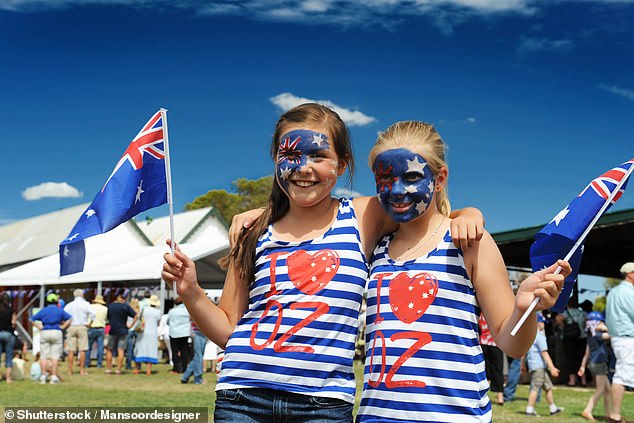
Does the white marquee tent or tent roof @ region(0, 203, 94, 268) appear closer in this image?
the white marquee tent

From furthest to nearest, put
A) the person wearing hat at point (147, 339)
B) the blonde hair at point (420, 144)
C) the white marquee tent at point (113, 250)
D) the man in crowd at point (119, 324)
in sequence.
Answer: the white marquee tent at point (113, 250)
the person wearing hat at point (147, 339)
the man in crowd at point (119, 324)
the blonde hair at point (420, 144)

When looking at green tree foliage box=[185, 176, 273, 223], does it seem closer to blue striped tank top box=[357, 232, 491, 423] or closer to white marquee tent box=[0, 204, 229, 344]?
white marquee tent box=[0, 204, 229, 344]

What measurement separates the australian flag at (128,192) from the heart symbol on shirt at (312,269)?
0.97m

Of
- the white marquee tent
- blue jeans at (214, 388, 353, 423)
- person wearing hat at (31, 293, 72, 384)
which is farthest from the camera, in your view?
the white marquee tent

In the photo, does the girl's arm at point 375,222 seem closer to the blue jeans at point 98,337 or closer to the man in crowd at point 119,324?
the man in crowd at point 119,324

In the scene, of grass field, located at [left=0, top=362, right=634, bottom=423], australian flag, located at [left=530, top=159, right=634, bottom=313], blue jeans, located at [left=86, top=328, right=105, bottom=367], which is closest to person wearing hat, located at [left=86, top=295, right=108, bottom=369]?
blue jeans, located at [left=86, top=328, right=105, bottom=367]

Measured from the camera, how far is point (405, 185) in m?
2.78

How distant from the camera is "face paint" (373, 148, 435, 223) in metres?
2.77

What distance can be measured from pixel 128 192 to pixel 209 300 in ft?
2.75

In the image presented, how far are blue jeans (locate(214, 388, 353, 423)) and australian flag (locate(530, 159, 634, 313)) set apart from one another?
0.89 metres

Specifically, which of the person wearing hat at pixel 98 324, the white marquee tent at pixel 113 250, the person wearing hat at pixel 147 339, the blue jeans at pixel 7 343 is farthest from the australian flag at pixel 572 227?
the person wearing hat at pixel 98 324

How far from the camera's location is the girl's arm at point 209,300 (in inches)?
115

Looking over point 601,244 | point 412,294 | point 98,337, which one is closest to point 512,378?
point 601,244

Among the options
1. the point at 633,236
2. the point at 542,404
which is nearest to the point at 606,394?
the point at 542,404
